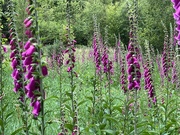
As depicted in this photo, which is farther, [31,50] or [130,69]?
[130,69]

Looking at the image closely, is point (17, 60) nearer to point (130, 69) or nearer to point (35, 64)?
point (35, 64)

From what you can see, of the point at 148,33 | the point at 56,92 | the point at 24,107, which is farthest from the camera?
the point at 148,33

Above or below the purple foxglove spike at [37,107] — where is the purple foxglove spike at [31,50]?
above

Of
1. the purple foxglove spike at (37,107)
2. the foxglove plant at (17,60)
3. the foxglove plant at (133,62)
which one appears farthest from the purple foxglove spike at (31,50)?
the foxglove plant at (133,62)

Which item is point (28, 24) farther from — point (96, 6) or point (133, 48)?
point (96, 6)

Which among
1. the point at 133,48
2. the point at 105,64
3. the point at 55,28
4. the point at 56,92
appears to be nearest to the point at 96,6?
the point at 55,28

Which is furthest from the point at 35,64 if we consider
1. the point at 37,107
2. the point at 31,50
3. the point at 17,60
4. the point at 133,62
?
the point at 133,62

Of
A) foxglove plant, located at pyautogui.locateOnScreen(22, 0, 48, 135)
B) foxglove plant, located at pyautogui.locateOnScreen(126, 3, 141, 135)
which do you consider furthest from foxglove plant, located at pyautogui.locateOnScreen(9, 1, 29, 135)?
foxglove plant, located at pyautogui.locateOnScreen(126, 3, 141, 135)

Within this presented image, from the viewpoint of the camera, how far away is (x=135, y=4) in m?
3.58

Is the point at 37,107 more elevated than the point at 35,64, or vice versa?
the point at 35,64

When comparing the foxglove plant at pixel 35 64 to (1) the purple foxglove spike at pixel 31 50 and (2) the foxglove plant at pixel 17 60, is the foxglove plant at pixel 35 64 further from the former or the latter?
(2) the foxglove plant at pixel 17 60

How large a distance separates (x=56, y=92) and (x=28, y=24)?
7442mm

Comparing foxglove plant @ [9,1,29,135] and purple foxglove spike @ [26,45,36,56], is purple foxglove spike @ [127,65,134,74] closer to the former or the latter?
foxglove plant @ [9,1,29,135]

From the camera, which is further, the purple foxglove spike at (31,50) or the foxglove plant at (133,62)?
the foxglove plant at (133,62)
